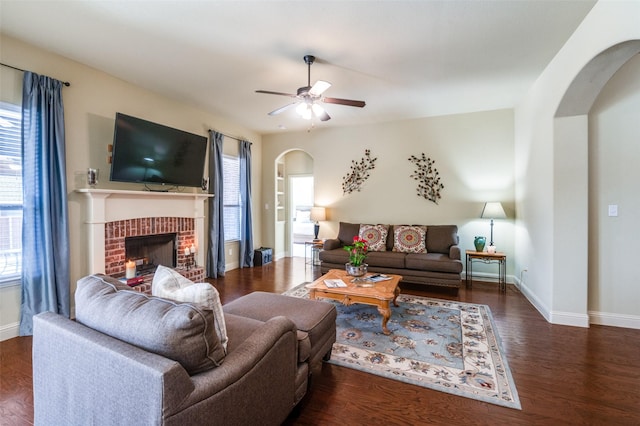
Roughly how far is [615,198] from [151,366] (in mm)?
4224

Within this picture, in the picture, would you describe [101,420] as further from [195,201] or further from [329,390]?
[195,201]

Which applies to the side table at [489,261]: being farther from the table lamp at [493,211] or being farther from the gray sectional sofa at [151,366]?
the gray sectional sofa at [151,366]

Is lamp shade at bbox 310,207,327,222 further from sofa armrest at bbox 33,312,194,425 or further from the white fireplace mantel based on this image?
sofa armrest at bbox 33,312,194,425

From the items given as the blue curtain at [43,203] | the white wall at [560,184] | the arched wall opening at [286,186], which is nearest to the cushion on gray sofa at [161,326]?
the blue curtain at [43,203]

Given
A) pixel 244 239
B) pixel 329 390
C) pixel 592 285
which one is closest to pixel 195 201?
pixel 244 239

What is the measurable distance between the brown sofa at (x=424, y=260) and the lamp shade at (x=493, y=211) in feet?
1.72

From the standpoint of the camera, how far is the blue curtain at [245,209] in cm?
564

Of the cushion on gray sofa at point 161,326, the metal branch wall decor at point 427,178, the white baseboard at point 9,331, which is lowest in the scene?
the white baseboard at point 9,331

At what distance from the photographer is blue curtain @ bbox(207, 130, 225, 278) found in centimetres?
488

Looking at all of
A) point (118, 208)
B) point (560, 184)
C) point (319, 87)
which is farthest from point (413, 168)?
Answer: point (118, 208)

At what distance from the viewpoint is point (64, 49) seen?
2.90 metres

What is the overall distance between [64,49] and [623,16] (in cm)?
482

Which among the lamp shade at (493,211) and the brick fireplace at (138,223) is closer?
the brick fireplace at (138,223)

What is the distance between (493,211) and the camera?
4320 millimetres
